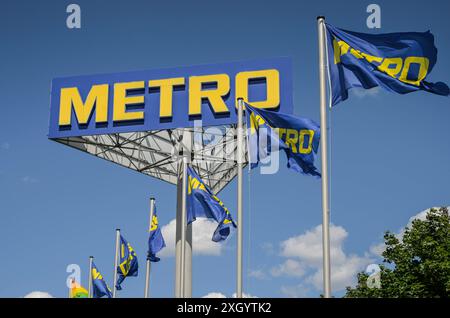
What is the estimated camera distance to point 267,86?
1108 inches

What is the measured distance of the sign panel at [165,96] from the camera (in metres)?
28.3

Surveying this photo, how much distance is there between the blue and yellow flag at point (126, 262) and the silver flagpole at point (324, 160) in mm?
21336

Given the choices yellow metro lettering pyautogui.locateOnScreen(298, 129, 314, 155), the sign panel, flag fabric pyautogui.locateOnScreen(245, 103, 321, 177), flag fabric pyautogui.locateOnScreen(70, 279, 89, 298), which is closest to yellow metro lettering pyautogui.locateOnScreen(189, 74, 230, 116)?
the sign panel

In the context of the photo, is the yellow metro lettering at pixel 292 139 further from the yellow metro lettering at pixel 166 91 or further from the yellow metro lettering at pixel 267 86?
the yellow metro lettering at pixel 166 91

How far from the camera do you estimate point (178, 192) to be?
30.2 m

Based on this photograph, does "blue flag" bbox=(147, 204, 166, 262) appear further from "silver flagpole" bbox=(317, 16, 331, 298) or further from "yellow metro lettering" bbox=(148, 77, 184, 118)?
"silver flagpole" bbox=(317, 16, 331, 298)

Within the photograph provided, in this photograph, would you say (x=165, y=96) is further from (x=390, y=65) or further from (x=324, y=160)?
(x=324, y=160)

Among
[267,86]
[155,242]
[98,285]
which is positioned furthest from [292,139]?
[98,285]

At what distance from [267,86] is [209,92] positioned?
8.51 feet

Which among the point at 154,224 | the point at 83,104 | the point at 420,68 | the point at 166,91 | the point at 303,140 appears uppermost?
the point at 166,91

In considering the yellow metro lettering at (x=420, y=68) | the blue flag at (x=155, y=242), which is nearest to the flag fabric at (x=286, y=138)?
the yellow metro lettering at (x=420, y=68)

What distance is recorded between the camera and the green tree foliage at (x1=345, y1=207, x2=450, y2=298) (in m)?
36.4
